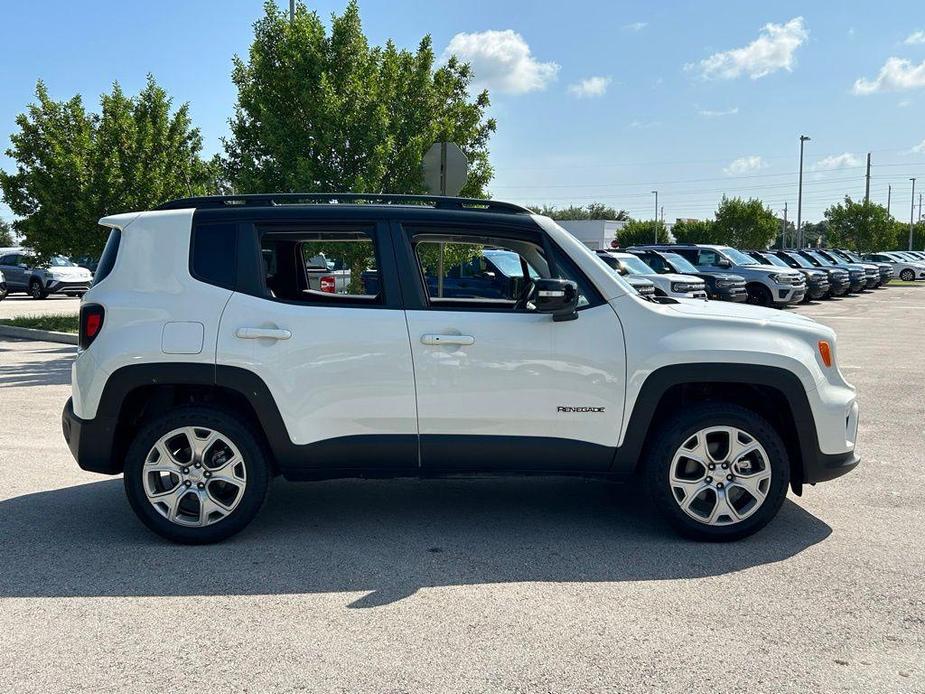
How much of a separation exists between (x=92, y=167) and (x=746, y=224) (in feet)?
207

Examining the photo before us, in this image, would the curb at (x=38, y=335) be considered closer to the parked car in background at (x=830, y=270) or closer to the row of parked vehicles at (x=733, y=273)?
the row of parked vehicles at (x=733, y=273)

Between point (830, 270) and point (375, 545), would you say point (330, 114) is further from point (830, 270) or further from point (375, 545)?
point (830, 270)

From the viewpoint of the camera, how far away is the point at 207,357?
4699 mm

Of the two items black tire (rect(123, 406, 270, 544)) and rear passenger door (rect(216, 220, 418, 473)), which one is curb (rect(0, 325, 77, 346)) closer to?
black tire (rect(123, 406, 270, 544))

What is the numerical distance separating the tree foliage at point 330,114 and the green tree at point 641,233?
71136mm

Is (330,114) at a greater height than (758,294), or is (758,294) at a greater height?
(330,114)

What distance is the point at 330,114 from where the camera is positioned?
14039 millimetres

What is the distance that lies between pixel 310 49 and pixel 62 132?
676 cm

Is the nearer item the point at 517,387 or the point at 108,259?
the point at 517,387

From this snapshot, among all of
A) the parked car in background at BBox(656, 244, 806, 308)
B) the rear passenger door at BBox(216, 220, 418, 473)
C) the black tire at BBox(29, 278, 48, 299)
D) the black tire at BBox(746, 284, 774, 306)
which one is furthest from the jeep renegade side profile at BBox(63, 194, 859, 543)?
the black tire at BBox(29, 278, 48, 299)

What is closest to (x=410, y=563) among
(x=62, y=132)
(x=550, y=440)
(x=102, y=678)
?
(x=550, y=440)

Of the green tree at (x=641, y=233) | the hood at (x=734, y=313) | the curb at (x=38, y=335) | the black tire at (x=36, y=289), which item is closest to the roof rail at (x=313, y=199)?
the hood at (x=734, y=313)

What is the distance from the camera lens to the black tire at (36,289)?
94.7 ft

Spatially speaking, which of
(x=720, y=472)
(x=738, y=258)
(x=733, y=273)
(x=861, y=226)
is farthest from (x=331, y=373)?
(x=861, y=226)
